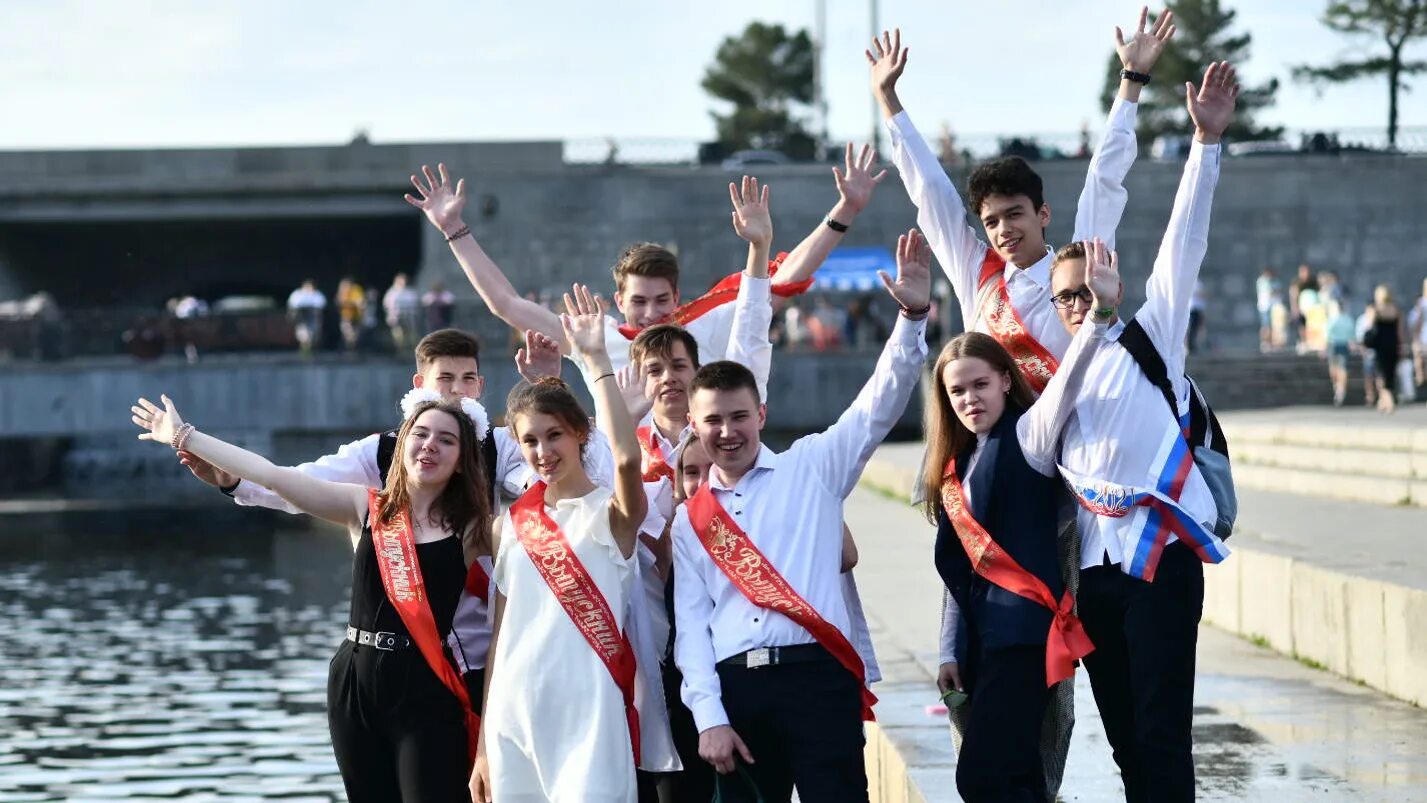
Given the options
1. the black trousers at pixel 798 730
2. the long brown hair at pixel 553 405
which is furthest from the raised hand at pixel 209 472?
the black trousers at pixel 798 730

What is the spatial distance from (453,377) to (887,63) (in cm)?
165

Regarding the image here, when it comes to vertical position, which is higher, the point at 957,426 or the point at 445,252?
the point at 445,252

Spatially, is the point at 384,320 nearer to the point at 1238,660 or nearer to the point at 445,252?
the point at 445,252

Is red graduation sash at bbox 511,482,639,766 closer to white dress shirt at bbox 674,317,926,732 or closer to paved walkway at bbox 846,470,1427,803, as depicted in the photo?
white dress shirt at bbox 674,317,926,732

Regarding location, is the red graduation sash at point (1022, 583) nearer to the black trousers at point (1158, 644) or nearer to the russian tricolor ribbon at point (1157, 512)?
the black trousers at point (1158, 644)

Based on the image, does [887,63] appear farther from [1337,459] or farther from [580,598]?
[1337,459]

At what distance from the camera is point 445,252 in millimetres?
44312

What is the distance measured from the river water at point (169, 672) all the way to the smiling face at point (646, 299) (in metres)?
4.04

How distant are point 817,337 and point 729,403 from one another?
3108 centimetres

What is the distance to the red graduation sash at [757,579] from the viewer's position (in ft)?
17.5

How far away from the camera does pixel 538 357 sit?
629 centimetres

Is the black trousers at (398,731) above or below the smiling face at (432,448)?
below

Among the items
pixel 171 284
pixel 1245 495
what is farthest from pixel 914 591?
pixel 171 284

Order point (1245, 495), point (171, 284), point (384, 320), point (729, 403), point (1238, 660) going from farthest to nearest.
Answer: point (171, 284)
point (384, 320)
point (1245, 495)
point (1238, 660)
point (729, 403)
